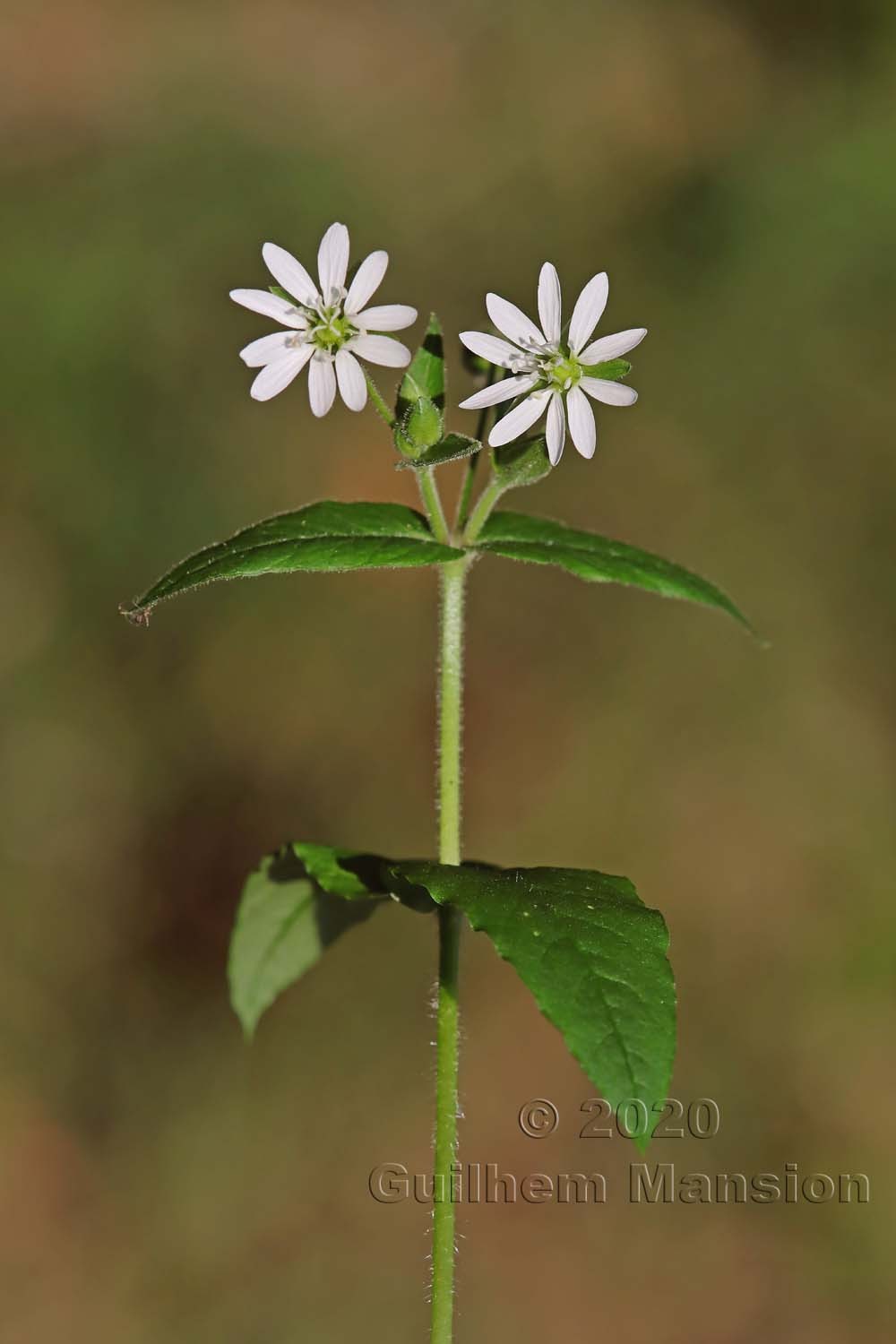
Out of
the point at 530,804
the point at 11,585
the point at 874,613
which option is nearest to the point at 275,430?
the point at 11,585

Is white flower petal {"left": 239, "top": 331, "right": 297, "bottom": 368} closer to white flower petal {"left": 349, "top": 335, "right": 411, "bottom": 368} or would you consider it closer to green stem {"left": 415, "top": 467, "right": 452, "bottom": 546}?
white flower petal {"left": 349, "top": 335, "right": 411, "bottom": 368}

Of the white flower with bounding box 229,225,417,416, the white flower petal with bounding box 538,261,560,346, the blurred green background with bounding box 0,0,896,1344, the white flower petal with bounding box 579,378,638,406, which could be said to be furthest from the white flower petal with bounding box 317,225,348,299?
the blurred green background with bounding box 0,0,896,1344

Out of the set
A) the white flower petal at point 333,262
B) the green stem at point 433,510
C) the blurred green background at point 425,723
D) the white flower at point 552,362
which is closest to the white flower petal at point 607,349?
the white flower at point 552,362

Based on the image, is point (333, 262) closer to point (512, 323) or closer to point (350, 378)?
point (350, 378)

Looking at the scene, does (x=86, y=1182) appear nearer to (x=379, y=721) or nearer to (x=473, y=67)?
(x=379, y=721)

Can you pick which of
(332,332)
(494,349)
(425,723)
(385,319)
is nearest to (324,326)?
(332,332)
